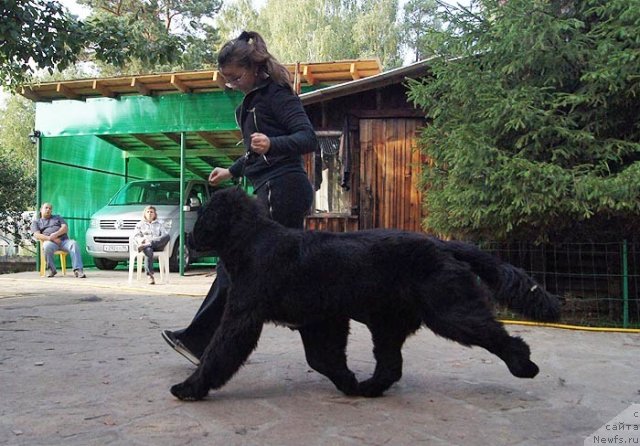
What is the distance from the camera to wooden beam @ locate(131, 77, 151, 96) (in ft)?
38.1

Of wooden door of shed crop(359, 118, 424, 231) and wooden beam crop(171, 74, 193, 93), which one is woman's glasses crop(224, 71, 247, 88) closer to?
wooden door of shed crop(359, 118, 424, 231)

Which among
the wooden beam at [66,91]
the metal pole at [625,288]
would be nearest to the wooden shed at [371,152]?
the metal pole at [625,288]

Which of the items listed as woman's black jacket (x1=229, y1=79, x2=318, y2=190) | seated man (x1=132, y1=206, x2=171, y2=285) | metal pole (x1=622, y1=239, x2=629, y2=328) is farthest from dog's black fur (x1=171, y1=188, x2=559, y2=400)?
seated man (x1=132, y1=206, x2=171, y2=285)

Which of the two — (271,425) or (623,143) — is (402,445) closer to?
(271,425)

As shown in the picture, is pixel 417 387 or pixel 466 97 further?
pixel 466 97

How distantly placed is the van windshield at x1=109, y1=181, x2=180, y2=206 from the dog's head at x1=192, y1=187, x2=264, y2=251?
9.86 metres

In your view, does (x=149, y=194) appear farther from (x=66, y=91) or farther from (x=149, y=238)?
(x=149, y=238)

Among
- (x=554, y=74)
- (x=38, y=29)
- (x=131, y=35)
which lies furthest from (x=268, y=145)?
(x=131, y=35)

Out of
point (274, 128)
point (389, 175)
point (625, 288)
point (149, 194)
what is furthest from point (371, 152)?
point (274, 128)

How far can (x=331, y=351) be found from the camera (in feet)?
10.2

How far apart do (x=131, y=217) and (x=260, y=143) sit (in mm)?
9414

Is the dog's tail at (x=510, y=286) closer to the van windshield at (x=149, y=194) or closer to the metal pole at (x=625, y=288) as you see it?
the metal pole at (x=625, y=288)

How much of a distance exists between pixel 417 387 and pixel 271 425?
1.07 metres

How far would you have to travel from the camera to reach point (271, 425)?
2535 mm
